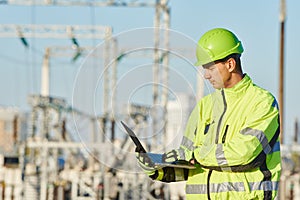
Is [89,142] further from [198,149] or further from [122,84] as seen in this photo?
[198,149]

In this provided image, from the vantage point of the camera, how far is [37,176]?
2503cm

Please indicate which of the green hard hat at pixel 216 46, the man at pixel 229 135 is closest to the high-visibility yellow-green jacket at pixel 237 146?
the man at pixel 229 135

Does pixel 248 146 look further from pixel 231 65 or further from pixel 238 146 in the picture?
pixel 231 65

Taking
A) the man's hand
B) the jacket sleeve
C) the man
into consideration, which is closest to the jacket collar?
the man

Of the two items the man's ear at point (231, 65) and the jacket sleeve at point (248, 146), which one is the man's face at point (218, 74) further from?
the jacket sleeve at point (248, 146)

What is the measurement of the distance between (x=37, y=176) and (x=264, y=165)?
20279mm

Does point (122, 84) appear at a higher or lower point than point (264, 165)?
higher

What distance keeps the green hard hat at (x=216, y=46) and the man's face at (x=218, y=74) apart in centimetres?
3

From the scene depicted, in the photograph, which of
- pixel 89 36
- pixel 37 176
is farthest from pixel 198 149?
pixel 89 36

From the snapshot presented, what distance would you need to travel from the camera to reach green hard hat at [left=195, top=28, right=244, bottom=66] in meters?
5.15

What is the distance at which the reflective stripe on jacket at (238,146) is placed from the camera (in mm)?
5016

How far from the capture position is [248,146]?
4977 mm

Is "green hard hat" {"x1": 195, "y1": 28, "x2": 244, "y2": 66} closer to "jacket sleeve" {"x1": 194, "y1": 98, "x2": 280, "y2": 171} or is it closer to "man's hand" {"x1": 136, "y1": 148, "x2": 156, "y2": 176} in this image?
"jacket sleeve" {"x1": 194, "y1": 98, "x2": 280, "y2": 171}

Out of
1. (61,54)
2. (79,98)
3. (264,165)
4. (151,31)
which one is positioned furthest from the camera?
(61,54)
